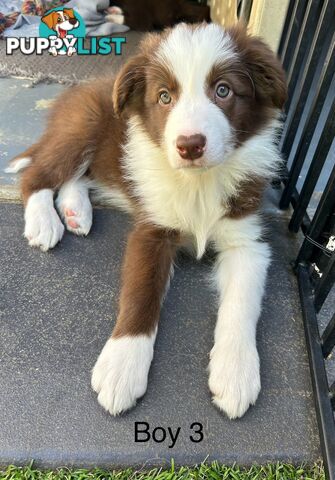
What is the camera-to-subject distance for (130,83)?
6.70ft

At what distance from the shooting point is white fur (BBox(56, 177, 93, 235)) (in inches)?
94.9

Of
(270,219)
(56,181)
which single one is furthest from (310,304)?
(56,181)

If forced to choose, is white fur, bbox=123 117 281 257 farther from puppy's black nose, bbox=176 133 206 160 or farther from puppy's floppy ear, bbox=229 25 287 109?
puppy's black nose, bbox=176 133 206 160

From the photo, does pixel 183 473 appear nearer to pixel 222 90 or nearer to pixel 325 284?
pixel 325 284

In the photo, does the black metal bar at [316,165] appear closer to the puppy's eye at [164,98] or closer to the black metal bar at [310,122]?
the black metal bar at [310,122]

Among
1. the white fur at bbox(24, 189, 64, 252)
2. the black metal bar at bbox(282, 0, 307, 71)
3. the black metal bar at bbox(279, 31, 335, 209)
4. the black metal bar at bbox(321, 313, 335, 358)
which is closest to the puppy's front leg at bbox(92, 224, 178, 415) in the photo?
the white fur at bbox(24, 189, 64, 252)

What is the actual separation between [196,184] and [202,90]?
503 mm

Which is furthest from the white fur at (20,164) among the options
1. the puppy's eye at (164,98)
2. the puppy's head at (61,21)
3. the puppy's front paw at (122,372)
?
the puppy's head at (61,21)

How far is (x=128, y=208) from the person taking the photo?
2.62 m

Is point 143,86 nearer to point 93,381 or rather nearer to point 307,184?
point 307,184

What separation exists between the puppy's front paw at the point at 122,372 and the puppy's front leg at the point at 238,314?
278 millimetres

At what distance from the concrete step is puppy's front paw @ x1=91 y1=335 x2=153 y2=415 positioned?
0.18ft

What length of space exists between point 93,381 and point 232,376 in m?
0.54

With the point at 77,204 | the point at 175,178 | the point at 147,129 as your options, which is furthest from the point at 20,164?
the point at 175,178
